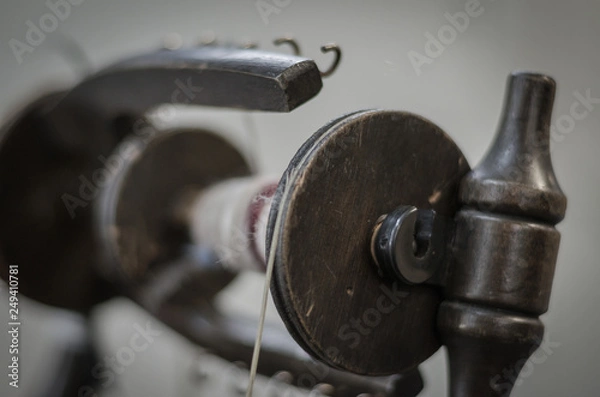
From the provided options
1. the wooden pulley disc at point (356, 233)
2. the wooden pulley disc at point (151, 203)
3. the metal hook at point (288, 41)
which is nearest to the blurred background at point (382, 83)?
the wooden pulley disc at point (151, 203)

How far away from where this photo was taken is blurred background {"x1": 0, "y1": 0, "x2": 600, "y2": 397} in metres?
0.93

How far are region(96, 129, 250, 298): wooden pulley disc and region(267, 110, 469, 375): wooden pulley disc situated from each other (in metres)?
0.31

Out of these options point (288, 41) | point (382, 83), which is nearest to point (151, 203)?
point (288, 41)

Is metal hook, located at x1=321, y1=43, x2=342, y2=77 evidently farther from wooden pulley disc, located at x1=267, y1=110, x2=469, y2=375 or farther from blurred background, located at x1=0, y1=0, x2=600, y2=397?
blurred background, located at x1=0, y1=0, x2=600, y2=397

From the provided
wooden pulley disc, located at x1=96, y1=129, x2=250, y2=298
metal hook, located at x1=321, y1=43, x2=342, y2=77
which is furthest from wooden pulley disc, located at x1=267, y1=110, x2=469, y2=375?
wooden pulley disc, located at x1=96, y1=129, x2=250, y2=298

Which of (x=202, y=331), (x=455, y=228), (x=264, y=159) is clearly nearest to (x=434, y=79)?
(x=264, y=159)

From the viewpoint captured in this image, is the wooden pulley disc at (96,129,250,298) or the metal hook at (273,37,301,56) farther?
the wooden pulley disc at (96,129,250,298)

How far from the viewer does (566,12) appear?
951 mm

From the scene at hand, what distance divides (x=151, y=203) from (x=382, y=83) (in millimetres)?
477

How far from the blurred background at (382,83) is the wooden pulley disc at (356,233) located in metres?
0.40

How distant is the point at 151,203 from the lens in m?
0.70

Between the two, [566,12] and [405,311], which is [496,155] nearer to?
[405,311]

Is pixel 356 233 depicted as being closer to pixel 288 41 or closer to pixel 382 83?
pixel 288 41

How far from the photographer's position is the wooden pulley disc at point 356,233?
384 millimetres
